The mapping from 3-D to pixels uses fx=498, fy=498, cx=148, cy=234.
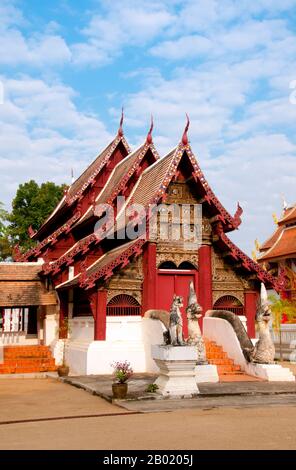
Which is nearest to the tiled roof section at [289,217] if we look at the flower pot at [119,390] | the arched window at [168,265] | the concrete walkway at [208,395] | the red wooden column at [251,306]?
the red wooden column at [251,306]

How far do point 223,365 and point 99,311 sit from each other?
3.93 meters

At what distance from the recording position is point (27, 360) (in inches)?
648

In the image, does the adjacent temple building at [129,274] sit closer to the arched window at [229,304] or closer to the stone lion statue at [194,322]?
the arched window at [229,304]

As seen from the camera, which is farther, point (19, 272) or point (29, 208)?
point (29, 208)

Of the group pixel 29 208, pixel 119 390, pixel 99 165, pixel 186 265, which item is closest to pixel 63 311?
pixel 186 265

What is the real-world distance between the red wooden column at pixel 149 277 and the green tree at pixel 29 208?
21.9 meters

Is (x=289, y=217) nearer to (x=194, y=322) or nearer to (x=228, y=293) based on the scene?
(x=228, y=293)

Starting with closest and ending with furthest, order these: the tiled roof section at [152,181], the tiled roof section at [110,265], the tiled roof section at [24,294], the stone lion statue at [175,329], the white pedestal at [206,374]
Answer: the stone lion statue at [175,329] < the white pedestal at [206,374] < the tiled roof section at [110,265] < the tiled roof section at [152,181] < the tiled roof section at [24,294]

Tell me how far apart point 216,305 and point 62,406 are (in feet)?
27.0

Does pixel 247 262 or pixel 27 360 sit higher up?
pixel 247 262

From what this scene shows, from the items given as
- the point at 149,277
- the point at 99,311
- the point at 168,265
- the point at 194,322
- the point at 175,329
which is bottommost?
the point at 175,329

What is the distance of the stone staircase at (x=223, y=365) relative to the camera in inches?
519
